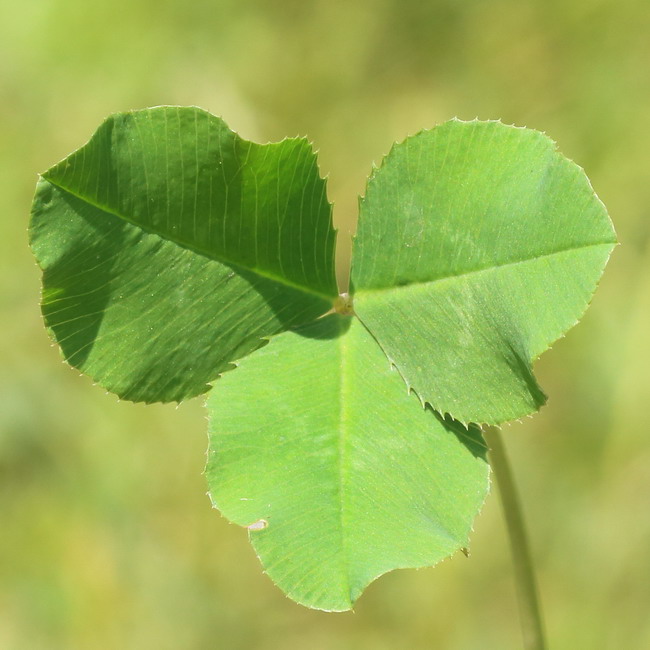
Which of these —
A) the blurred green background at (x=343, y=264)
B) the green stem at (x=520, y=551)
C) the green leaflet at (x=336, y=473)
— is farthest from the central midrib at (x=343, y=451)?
the blurred green background at (x=343, y=264)

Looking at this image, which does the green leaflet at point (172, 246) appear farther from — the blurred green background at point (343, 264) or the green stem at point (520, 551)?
the blurred green background at point (343, 264)

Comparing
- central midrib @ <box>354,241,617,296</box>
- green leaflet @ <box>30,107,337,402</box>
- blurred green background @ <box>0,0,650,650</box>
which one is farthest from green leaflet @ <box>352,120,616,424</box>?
blurred green background @ <box>0,0,650,650</box>

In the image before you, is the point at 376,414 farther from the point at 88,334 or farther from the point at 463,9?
the point at 463,9

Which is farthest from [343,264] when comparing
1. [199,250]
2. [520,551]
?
[199,250]

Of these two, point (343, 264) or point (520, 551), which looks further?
point (343, 264)

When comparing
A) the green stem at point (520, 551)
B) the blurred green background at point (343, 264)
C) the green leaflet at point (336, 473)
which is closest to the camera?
the green leaflet at point (336, 473)

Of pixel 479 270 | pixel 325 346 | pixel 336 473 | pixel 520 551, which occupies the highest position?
pixel 479 270

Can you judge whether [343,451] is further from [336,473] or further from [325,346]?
[325,346]
